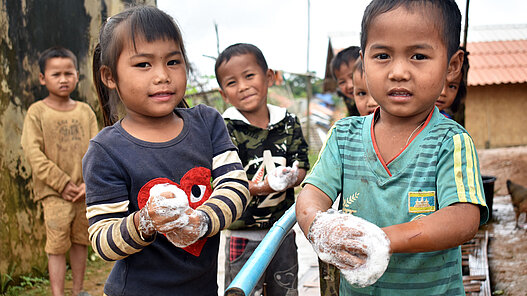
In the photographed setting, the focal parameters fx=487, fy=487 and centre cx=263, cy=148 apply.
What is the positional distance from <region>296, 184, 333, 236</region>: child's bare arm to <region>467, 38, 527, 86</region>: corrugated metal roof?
1161cm

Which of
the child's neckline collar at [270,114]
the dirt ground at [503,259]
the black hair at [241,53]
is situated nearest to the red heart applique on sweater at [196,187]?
the child's neckline collar at [270,114]

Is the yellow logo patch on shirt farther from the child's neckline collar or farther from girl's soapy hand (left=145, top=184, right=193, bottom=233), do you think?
the child's neckline collar

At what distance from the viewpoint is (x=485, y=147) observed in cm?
1255

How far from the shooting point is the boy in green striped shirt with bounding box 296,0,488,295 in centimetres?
129

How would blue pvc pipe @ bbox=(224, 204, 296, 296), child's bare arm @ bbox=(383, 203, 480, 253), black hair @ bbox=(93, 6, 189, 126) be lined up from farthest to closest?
black hair @ bbox=(93, 6, 189, 126), child's bare arm @ bbox=(383, 203, 480, 253), blue pvc pipe @ bbox=(224, 204, 296, 296)

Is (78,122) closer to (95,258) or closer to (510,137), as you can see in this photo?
(95,258)

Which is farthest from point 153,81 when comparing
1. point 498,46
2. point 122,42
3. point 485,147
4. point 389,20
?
point 498,46

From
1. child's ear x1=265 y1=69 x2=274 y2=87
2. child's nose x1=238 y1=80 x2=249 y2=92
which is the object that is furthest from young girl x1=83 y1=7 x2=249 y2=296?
child's ear x1=265 y1=69 x2=274 y2=87

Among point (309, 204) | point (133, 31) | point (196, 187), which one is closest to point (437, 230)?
point (309, 204)

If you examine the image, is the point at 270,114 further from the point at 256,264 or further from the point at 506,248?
the point at 506,248

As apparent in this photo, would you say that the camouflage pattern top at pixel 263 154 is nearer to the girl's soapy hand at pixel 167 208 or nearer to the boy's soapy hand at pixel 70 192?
the girl's soapy hand at pixel 167 208

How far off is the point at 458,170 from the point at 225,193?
2.38ft

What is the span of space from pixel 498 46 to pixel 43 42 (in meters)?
13.2

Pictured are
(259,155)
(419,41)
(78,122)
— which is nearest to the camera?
(419,41)
